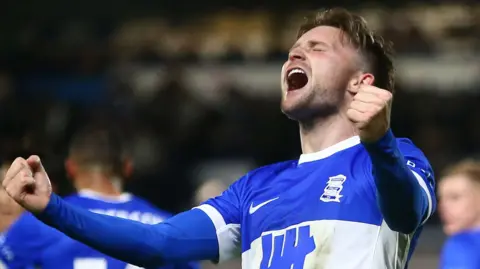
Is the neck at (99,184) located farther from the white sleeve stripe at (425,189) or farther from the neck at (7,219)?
the white sleeve stripe at (425,189)

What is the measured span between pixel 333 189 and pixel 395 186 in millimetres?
458

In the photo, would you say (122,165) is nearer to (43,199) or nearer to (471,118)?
(43,199)

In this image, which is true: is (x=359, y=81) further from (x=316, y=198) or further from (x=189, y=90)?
(x=189, y=90)

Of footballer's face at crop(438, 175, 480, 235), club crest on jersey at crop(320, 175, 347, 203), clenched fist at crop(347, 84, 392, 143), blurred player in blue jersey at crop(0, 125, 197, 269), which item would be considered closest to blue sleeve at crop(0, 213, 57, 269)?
blurred player in blue jersey at crop(0, 125, 197, 269)

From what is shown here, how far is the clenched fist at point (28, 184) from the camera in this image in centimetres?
315

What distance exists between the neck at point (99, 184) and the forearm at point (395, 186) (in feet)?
9.21

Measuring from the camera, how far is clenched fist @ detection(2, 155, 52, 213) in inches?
124

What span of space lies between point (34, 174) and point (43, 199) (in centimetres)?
8

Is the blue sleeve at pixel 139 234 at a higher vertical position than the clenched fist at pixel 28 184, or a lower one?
lower

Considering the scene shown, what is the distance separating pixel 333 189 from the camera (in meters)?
3.30

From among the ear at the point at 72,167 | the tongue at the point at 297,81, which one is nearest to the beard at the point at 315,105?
the tongue at the point at 297,81

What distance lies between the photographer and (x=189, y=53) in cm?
1148

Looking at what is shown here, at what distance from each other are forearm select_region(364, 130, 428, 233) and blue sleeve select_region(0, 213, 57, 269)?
8.97 feet

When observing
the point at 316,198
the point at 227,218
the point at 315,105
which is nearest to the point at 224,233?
the point at 227,218
